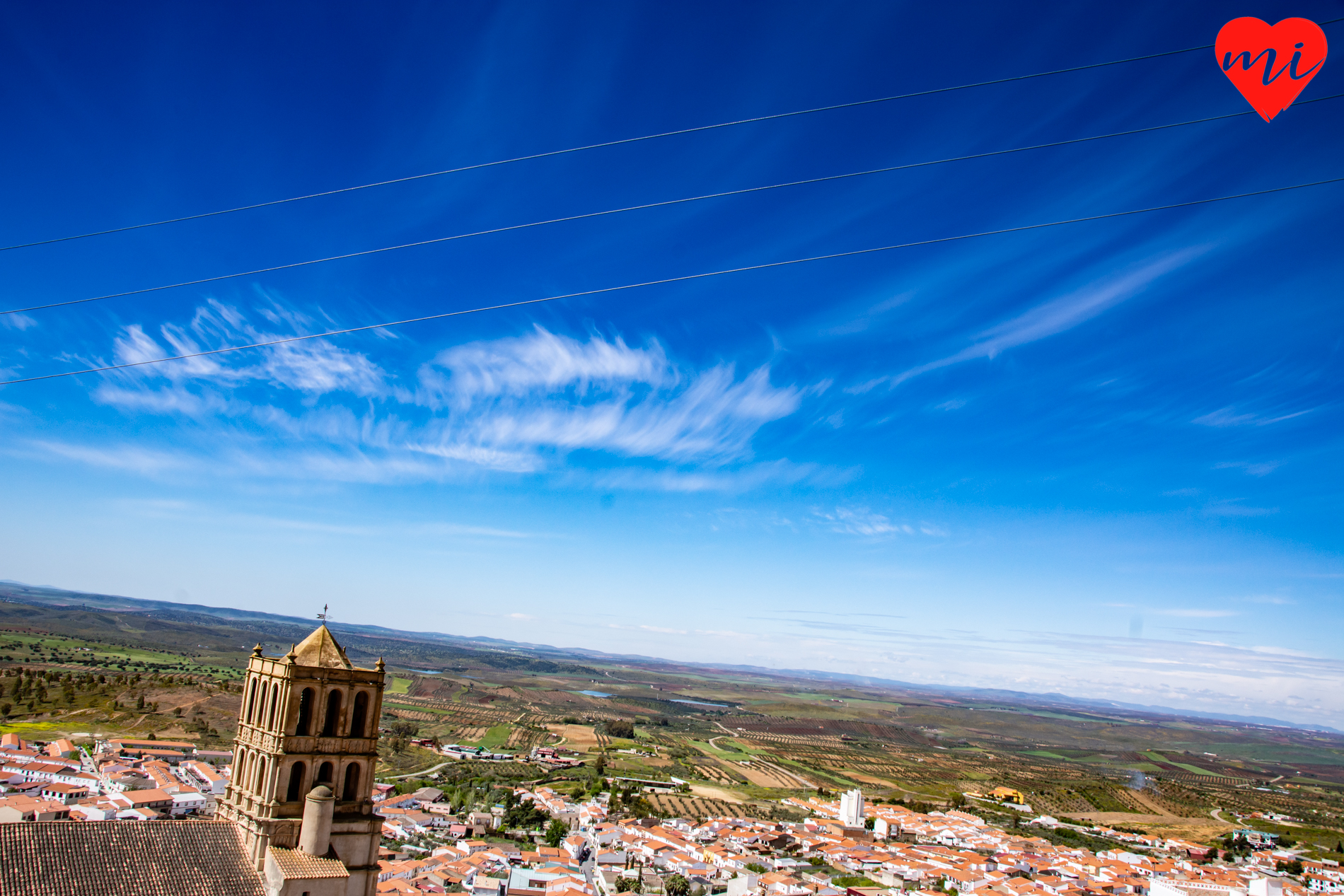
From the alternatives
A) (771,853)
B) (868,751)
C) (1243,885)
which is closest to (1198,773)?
(868,751)

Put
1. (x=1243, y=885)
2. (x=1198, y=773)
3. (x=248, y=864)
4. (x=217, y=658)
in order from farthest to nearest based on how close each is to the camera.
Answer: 1. (x=217, y=658)
2. (x=1198, y=773)
3. (x=1243, y=885)
4. (x=248, y=864)

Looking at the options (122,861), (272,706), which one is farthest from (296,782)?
(122,861)

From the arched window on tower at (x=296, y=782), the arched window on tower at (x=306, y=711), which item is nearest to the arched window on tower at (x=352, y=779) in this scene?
the arched window on tower at (x=296, y=782)

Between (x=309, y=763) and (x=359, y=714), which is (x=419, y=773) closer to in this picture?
(x=359, y=714)

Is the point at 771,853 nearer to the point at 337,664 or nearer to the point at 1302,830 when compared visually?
the point at 337,664

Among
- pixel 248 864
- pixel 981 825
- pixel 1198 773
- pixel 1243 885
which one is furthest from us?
pixel 1198 773

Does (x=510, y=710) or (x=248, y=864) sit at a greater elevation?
(x=248, y=864)

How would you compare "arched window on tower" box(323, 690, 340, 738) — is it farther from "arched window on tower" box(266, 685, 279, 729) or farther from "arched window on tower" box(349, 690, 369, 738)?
"arched window on tower" box(266, 685, 279, 729)
